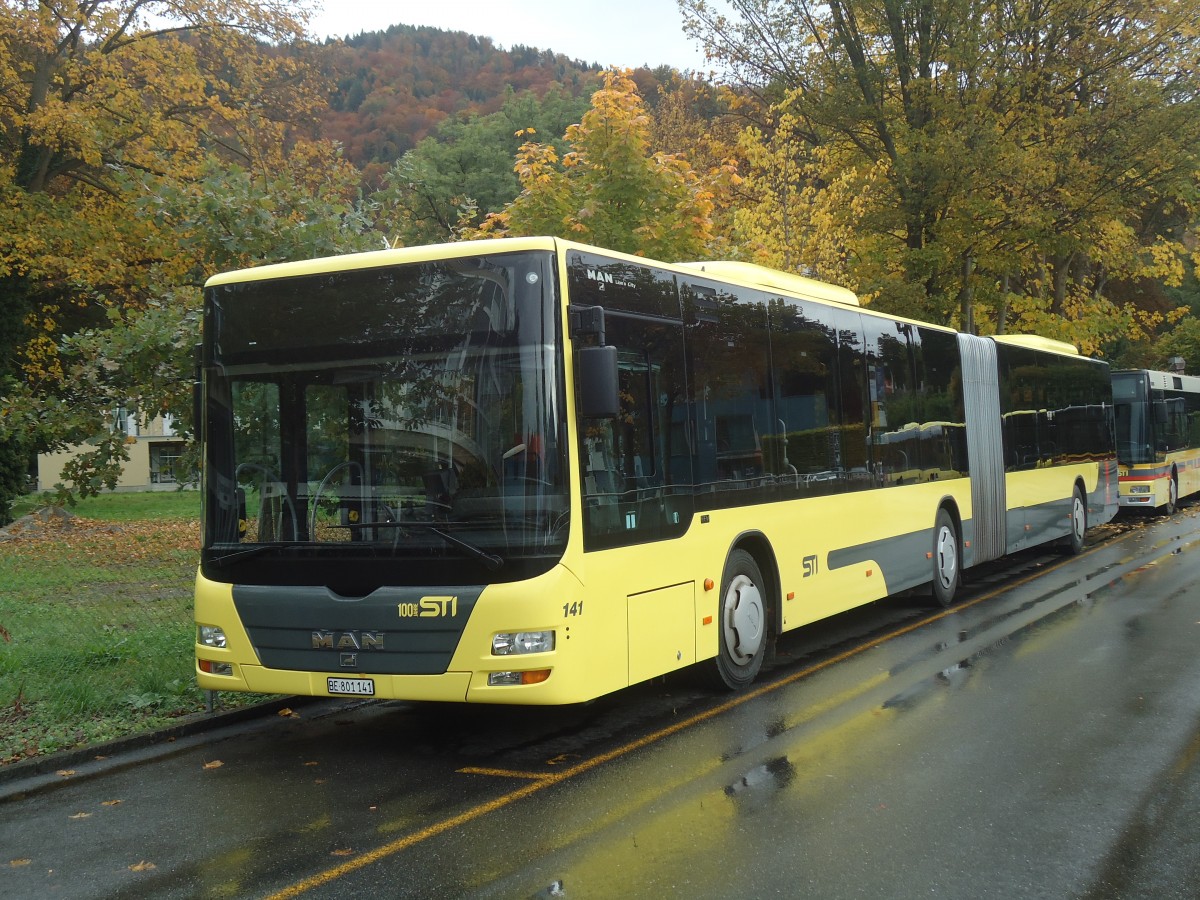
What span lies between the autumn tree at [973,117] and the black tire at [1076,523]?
222 inches

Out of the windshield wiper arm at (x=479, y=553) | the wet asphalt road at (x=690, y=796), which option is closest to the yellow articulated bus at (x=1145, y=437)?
the wet asphalt road at (x=690, y=796)

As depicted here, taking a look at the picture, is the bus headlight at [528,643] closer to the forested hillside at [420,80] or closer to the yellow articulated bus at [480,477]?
the yellow articulated bus at [480,477]

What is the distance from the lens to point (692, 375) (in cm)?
862

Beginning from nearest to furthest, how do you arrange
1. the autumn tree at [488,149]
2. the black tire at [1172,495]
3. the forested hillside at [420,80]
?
the black tire at [1172,495], the autumn tree at [488,149], the forested hillside at [420,80]

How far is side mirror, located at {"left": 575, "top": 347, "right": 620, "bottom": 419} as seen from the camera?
6941 millimetres

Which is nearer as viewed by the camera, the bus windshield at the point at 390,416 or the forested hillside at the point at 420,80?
the bus windshield at the point at 390,416

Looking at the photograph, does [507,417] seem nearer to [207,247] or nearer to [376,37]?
[207,247]

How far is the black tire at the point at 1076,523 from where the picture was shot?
1911 cm

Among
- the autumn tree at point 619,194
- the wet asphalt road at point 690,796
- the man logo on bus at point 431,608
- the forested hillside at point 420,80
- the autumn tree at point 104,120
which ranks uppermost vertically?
the forested hillside at point 420,80

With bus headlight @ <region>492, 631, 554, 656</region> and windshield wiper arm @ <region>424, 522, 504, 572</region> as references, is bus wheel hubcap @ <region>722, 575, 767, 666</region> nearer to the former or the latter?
bus headlight @ <region>492, 631, 554, 656</region>

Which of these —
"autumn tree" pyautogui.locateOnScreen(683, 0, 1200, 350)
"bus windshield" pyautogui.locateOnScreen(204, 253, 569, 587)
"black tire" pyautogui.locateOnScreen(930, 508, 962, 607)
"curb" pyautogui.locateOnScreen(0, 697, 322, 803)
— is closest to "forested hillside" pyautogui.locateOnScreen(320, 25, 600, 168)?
"autumn tree" pyautogui.locateOnScreen(683, 0, 1200, 350)

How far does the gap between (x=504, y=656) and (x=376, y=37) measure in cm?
11144

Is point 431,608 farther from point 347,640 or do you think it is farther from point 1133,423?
point 1133,423

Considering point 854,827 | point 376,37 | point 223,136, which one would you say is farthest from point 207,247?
point 376,37
